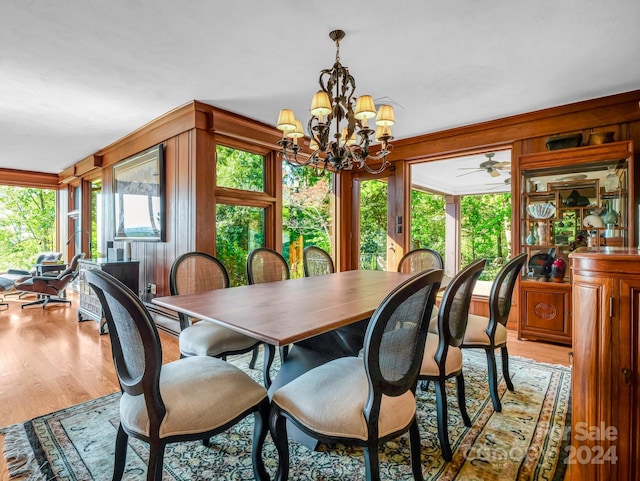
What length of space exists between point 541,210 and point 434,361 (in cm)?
281

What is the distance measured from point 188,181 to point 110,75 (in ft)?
3.75

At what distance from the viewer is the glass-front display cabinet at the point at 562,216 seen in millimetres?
3207

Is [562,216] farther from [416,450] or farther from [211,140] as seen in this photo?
[211,140]

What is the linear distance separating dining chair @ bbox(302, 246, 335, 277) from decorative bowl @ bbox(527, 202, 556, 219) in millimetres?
2299

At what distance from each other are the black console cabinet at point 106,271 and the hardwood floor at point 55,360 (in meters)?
0.14

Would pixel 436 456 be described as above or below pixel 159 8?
below

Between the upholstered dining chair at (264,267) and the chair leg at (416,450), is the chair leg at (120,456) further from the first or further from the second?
the upholstered dining chair at (264,267)

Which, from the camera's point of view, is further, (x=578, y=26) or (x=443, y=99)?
(x=443, y=99)

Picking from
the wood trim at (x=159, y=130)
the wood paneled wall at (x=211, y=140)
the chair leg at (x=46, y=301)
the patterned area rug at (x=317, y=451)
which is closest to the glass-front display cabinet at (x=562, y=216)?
the wood paneled wall at (x=211, y=140)

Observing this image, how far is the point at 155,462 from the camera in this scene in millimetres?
1161

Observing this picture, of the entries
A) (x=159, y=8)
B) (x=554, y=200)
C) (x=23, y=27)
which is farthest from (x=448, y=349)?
(x=23, y=27)

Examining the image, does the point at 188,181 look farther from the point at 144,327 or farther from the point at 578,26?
the point at 578,26

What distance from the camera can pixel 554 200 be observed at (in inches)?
142


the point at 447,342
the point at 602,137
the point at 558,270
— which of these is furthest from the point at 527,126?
the point at 447,342
